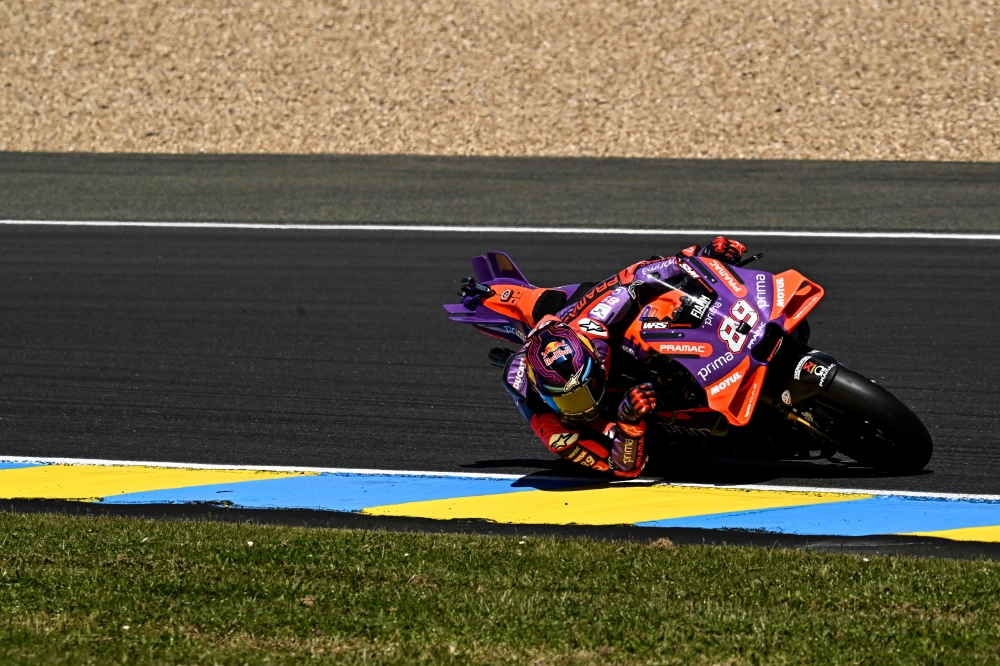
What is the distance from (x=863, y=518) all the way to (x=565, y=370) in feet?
5.88

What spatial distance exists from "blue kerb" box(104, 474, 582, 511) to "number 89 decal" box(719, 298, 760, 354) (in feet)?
4.60

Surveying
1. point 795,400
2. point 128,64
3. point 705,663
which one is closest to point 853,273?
point 795,400

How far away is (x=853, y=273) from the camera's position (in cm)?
1362

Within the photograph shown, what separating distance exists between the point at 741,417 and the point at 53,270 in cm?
869

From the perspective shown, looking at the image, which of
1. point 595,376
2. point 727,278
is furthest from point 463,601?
point 727,278

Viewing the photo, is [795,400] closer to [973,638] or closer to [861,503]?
[861,503]

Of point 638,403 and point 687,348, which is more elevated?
point 687,348

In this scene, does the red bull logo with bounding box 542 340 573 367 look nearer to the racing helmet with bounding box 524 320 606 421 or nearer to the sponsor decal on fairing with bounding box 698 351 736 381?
the racing helmet with bounding box 524 320 606 421

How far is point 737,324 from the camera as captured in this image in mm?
8078

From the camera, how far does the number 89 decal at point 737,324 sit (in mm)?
8023

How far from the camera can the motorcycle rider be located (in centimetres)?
822

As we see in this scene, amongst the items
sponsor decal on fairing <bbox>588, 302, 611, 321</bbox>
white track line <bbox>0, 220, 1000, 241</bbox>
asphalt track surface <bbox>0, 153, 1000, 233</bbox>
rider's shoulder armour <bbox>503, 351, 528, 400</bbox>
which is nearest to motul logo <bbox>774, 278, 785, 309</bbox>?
sponsor decal on fairing <bbox>588, 302, 611, 321</bbox>

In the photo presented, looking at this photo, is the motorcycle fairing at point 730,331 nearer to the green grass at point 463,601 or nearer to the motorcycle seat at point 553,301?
the motorcycle seat at point 553,301

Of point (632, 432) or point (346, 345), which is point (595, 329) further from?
point (346, 345)
